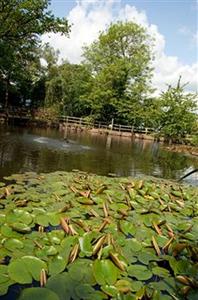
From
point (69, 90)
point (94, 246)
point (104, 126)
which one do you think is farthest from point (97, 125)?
point (94, 246)

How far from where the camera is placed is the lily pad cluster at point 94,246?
2.95 meters

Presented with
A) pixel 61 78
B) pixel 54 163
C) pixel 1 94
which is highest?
pixel 61 78

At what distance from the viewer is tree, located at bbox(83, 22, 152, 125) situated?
3469cm

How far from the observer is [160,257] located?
12.6ft

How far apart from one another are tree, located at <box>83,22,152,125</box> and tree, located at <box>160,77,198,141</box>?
290 centimetres

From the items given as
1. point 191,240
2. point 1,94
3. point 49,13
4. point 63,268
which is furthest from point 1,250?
point 1,94

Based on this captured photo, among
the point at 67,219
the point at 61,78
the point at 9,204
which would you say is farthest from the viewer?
the point at 61,78

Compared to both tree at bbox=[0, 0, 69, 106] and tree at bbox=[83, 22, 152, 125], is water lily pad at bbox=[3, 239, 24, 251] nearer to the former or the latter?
tree at bbox=[0, 0, 69, 106]

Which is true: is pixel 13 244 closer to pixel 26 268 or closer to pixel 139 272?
pixel 26 268

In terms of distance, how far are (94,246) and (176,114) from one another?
29730 millimetres

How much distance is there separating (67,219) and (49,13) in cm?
1689

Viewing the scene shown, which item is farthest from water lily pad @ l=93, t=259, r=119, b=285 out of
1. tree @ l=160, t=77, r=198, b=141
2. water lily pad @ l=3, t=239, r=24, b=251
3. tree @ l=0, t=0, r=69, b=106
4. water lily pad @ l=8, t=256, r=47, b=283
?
tree @ l=160, t=77, r=198, b=141

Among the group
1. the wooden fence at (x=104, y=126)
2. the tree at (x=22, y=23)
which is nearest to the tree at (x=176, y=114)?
the wooden fence at (x=104, y=126)

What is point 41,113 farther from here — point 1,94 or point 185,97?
point 185,97
